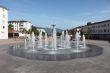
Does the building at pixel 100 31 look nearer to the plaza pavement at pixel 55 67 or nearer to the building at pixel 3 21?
the building at pixel 3 21

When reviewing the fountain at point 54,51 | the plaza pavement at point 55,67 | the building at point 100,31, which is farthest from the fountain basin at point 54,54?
the building at point 100,31

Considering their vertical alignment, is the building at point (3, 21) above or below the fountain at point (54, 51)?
above

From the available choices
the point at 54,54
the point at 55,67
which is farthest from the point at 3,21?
the point at 55,67

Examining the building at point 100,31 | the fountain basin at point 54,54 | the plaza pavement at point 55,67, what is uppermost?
the building at point 100,31

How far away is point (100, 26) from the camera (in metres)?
85.3

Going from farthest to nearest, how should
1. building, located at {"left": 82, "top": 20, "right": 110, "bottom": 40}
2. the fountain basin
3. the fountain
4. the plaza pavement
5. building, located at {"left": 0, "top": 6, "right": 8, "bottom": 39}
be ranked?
1. building, located at {"left": 0, "top": 6, "right": 8, "bottom": 39}
2. building, located at {"left": 82, "top": 20, "right": 110, "bottom": 40}
3. the fountain
4. the fountain basin
5. the plaza pavement

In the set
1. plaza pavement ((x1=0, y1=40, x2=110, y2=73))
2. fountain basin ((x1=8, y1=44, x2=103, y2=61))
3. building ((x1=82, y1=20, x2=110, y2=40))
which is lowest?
plaza pavement ((x1=0, y1=40, x2=110, y2=73))

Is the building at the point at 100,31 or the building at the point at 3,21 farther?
the building at the point at 3,21

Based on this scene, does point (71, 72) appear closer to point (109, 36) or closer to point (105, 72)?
point (105, 72)

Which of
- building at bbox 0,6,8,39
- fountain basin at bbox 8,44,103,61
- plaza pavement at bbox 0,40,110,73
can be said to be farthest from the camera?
building at bbox 0,6,8,39

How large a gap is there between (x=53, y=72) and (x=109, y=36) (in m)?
69.3

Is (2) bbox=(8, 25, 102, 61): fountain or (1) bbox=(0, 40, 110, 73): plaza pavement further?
(2) bbox=(8, 25, 102, 61): fountain

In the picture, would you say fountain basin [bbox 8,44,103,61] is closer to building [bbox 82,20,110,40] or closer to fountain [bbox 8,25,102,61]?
fountain [bbox 8,25,102,61]

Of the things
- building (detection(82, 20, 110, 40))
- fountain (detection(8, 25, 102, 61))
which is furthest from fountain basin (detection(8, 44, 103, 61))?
building (detection(82, 20, 110, 40))
